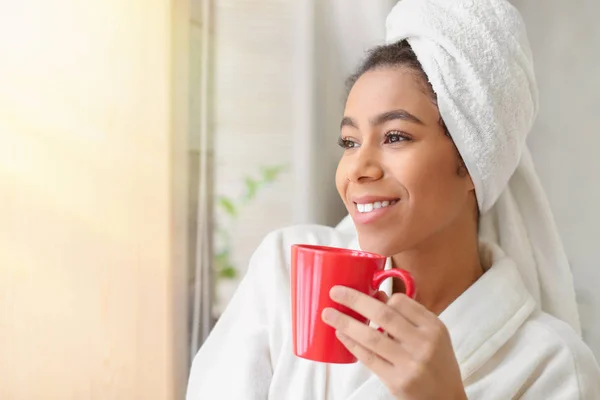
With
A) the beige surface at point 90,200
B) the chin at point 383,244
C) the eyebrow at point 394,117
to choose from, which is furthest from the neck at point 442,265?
the beige surface at point 90,200

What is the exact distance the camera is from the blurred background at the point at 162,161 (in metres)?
1.05

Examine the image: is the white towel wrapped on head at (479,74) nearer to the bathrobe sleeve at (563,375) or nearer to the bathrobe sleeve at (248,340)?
the bathrobe sleeve at (563,375)

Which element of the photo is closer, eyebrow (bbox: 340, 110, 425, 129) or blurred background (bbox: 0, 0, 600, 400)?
eyebrow (bbox: 340, 110, 425, 129)

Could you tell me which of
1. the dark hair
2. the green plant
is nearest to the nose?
the dark hair

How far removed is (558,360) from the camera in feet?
2.94

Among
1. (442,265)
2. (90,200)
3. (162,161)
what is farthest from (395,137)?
(90,200)

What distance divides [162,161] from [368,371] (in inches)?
21.7

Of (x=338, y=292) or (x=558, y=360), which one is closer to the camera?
(x=338, y=292)

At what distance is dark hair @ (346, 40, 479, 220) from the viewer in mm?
898

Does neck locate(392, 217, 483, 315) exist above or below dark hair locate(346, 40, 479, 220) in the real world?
below

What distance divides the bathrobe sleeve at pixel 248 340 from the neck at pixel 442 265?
8.9 inches

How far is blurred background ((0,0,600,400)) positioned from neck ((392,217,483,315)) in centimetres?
31

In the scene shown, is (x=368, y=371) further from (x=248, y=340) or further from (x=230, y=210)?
(x=230, y=210)

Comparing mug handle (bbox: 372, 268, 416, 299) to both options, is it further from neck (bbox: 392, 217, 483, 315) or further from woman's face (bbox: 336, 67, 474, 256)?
neck (bbox: 392, 217, 483, 315)
